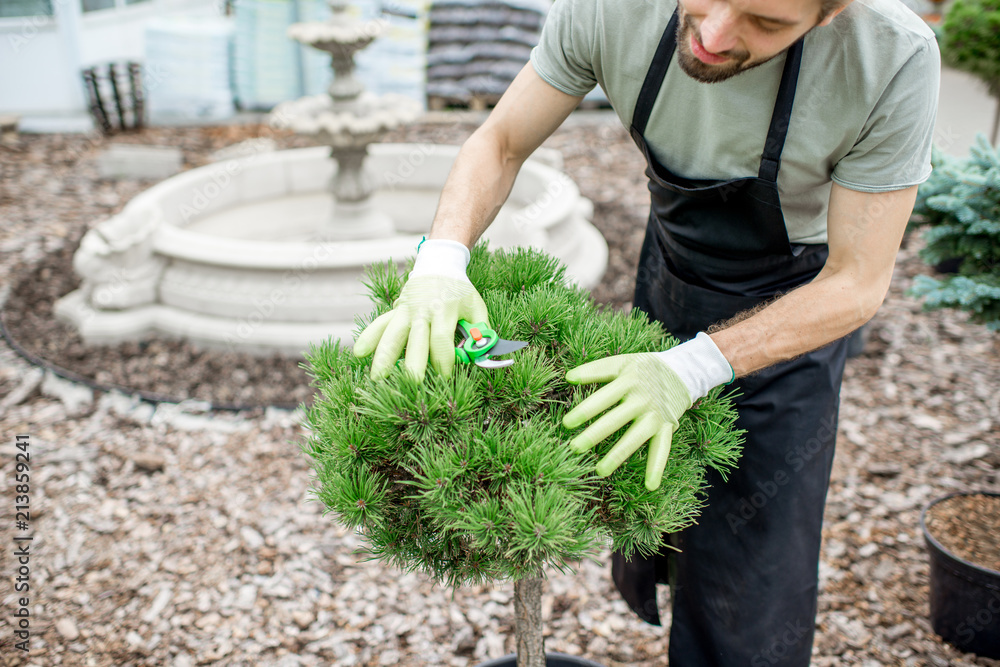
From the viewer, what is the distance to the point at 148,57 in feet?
26.1

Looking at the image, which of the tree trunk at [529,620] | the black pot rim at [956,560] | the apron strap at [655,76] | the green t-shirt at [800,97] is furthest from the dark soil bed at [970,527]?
the apron strap at [655,76]

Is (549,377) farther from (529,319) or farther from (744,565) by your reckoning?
(744,565)

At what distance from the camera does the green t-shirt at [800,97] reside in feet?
4.89

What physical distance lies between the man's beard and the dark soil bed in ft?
6.22

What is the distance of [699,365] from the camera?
144cm

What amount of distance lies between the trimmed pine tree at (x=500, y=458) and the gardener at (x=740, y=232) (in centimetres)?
7

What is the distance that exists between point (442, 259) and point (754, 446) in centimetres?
97

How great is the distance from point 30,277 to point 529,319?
179 inches

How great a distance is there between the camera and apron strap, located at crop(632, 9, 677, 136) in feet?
5.48

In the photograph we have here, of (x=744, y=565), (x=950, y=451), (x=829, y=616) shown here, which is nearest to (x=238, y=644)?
(x=744, y=565)
